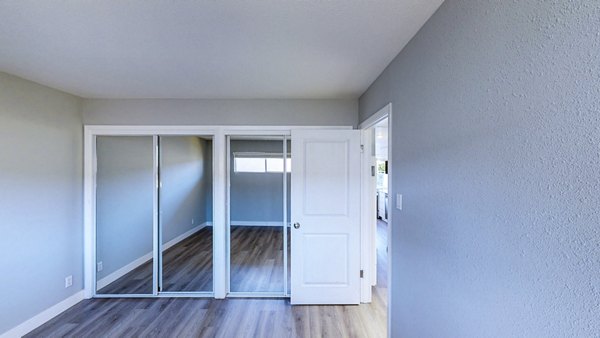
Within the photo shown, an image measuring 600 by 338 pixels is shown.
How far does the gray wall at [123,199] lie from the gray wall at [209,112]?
272 millimetres

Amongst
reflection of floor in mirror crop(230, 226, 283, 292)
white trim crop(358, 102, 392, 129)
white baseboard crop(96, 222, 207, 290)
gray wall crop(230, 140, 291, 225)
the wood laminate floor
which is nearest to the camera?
white trim crop(358, 102, 392, 129)

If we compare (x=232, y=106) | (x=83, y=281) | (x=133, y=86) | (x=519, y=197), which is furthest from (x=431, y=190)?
(x=83, y=281)

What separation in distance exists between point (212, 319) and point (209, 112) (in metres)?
2.33

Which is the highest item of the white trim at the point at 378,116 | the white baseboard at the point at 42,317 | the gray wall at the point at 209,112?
the gray wall at the point at 209,112

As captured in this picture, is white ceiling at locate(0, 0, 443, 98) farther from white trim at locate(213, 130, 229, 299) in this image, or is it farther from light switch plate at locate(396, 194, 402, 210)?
light switch plate at locate(396, 194, 402, 210)

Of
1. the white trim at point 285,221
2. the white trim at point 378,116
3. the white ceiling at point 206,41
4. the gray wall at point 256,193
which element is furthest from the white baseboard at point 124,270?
the white trim at point 378,116

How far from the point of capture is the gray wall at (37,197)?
244 centimetres

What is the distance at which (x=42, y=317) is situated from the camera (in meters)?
2.74

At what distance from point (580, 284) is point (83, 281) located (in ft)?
14.2

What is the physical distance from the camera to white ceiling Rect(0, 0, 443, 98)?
4.77 ft

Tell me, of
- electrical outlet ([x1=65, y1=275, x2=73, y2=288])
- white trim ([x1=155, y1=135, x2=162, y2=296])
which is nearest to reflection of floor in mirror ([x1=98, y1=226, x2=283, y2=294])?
white trim ([x1=155, y1=135, x2=162, y2=296])

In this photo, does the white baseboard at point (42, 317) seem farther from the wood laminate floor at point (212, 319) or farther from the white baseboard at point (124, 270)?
the white baseboard at point (124, 270)

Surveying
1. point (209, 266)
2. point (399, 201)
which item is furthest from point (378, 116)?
point (209, 266)

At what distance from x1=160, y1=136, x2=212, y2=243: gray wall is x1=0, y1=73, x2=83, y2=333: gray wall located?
0.94 meters
